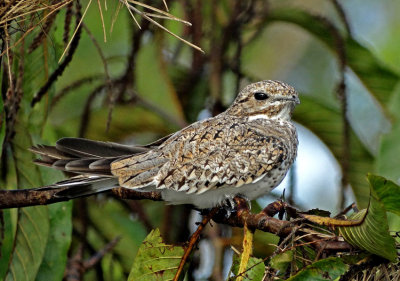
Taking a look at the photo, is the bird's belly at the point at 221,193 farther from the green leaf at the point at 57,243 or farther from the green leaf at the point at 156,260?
the green leaf at the point at 57,243

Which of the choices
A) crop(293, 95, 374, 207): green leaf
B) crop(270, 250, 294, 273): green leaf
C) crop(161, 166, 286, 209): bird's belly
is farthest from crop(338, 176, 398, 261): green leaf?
crop(293, 95, 374, 207): green leaf

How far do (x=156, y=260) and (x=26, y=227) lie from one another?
910 millimetres

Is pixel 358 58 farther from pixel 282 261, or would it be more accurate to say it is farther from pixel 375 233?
pixel 375 233

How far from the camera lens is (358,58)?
4840mm

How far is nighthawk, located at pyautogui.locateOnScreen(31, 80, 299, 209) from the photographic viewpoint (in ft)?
10.8

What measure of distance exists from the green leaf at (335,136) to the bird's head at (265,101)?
1.71ft

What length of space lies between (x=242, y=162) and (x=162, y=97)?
135 centimetres

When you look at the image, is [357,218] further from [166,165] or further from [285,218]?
[166,165]

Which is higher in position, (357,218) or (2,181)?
(357,218)

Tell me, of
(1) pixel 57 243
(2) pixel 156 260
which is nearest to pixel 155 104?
(1) pixel 57 243

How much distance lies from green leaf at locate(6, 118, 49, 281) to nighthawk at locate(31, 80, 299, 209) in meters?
0.50

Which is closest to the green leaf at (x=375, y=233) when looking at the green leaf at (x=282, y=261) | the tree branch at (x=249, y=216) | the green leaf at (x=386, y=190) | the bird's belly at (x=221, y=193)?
the green leaf at (x=386, y=190)

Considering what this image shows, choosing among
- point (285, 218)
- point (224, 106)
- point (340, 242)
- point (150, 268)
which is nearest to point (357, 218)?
point (340, 242)

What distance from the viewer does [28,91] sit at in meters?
3.98
